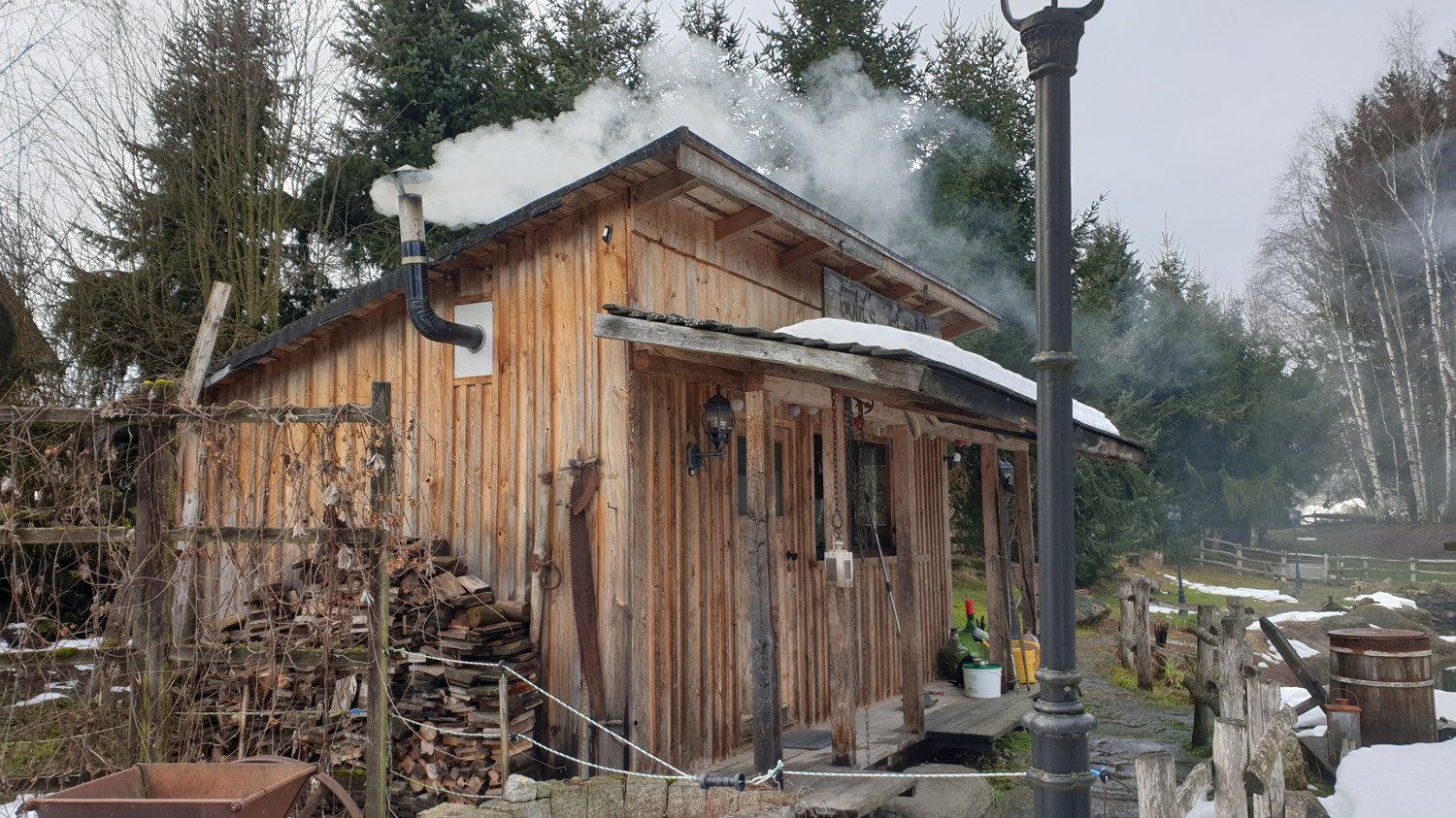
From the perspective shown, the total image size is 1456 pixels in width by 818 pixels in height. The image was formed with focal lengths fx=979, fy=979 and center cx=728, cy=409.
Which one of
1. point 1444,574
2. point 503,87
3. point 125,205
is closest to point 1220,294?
point 1444,574

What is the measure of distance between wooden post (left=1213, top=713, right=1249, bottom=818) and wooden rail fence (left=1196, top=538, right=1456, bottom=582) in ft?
83.4

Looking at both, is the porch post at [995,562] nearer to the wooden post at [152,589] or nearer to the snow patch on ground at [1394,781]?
the snow patch on ground at [1394,781]

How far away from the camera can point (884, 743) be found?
7785mm

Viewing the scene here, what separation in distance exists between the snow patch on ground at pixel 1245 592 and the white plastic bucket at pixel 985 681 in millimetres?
15282

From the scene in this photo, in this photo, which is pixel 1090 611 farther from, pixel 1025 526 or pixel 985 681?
pixel 985 681

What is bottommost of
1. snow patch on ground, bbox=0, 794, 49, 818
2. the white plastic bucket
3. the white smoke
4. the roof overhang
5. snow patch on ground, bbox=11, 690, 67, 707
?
the white plastic bucket

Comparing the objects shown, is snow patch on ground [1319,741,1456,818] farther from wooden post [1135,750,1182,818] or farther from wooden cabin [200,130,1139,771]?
wooden post [1135,750,1182,818]

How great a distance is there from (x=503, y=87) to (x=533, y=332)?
1182cm

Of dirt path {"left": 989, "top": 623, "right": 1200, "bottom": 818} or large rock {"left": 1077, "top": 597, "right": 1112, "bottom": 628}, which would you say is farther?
large rock {"left": 1077, "top": 597, "right": 1112, "bottom": 628}

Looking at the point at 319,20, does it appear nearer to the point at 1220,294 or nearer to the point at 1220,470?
the point at 1220,470

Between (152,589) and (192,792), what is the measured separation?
1.36 meters

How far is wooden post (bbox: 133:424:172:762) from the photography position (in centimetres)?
533

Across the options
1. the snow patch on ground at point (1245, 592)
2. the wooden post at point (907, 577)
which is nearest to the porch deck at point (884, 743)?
the wooden post at point (907, 577)

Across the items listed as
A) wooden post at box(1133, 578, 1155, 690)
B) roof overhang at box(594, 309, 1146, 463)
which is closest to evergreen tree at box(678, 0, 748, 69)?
wooden post at box(1133, 578, 1155, 690)
